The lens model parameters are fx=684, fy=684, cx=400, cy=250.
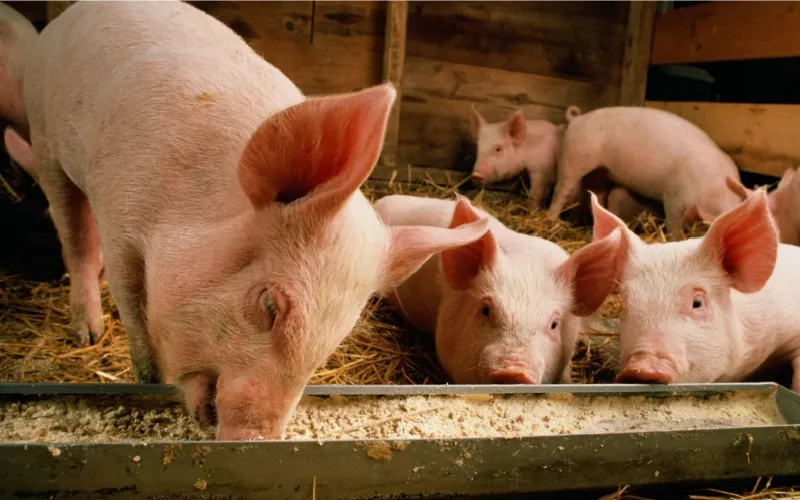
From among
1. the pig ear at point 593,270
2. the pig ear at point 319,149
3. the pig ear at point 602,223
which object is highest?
the pig ear at point 319,149

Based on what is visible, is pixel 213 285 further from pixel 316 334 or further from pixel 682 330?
pixel 682 330

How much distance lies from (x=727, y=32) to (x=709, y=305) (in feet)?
11.6

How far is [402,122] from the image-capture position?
6.03 m

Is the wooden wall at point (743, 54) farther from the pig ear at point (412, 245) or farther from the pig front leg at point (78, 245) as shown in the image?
the pig front leg at point (78, 245)

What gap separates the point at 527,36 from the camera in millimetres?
6316

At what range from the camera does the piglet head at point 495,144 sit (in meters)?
5.94

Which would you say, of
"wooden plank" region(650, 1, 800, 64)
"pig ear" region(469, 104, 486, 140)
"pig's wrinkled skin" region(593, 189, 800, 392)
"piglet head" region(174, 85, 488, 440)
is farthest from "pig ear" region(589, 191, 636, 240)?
"pig ear" region(469, 104, 486, 140)

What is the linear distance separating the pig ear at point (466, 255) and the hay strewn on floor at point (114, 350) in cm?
48

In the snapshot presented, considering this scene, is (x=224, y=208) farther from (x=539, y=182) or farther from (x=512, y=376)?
(x=539, y=182)

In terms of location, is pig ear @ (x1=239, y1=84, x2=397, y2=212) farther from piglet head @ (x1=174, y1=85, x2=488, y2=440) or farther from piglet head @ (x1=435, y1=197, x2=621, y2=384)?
piglet head @ (x1=435, y1=197, x2=621, y2=384)

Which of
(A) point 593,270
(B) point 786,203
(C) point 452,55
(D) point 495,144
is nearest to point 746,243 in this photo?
(A) point 593,270

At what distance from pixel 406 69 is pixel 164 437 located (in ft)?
15.7

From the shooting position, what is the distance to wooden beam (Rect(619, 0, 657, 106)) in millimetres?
6227

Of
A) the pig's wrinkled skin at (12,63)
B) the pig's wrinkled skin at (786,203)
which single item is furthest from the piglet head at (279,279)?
the pig's wrinkled skin at (786,203)
